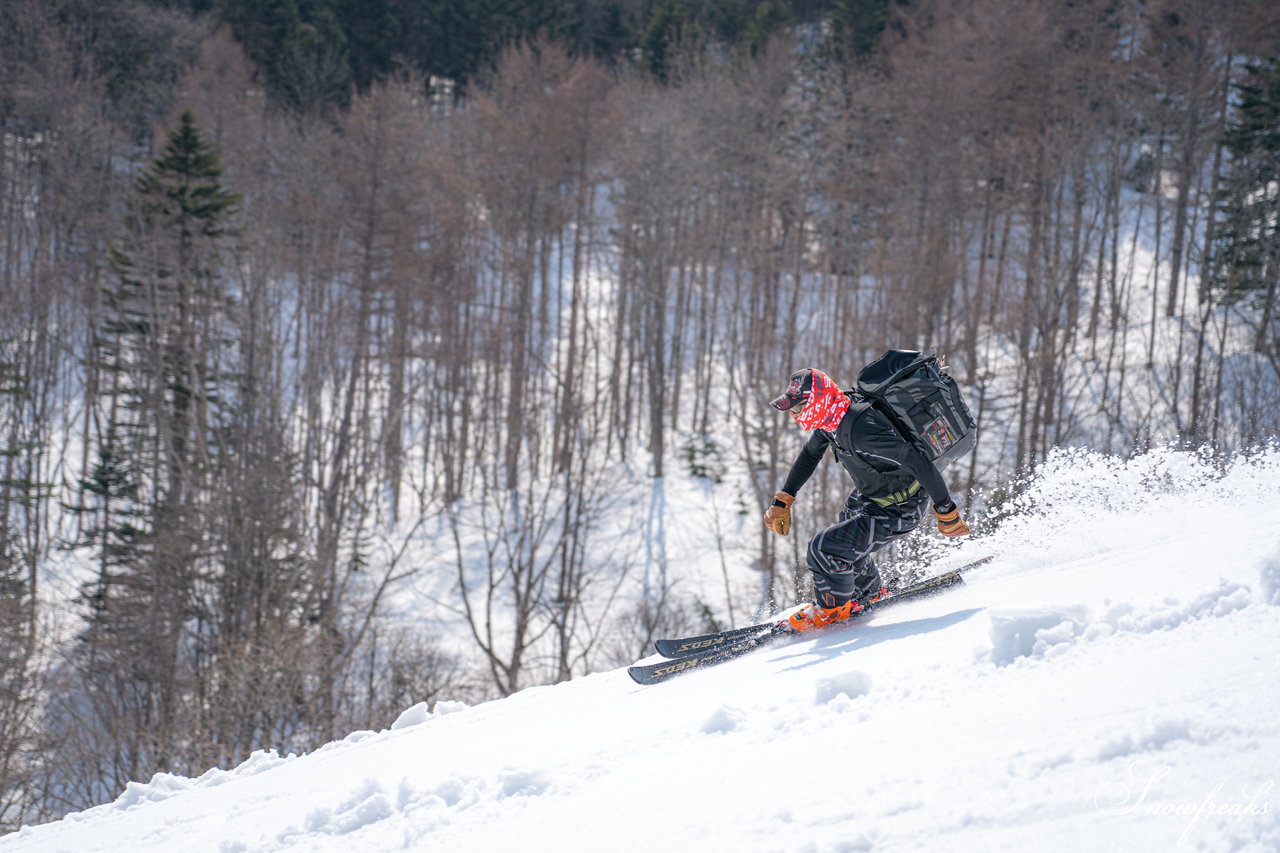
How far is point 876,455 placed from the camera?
5.64 metres

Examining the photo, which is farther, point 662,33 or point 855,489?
point 662,33

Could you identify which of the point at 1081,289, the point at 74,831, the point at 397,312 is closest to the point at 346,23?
the point at 397,312

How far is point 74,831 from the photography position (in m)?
4.66

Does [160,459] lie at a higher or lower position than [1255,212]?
lower

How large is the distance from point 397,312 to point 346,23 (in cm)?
2367

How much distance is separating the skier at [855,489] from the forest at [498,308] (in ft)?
38.7

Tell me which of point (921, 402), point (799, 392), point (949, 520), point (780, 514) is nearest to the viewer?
point (949, 520)

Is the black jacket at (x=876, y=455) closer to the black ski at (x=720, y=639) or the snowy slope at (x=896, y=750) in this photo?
the snowy slope at (x=896, y=750)

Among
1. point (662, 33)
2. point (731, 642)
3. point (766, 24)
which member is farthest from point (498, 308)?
point (731, 642)

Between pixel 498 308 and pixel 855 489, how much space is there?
925 inches

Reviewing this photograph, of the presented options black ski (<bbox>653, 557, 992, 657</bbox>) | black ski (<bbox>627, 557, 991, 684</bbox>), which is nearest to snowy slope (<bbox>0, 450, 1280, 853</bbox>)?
black ski (<bbox>627, 557, 991, 684</bbox>)

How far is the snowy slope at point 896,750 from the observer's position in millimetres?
2615

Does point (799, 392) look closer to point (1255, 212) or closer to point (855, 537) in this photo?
point (855, 537)

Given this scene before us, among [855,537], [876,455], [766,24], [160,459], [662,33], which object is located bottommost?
[855,537]
